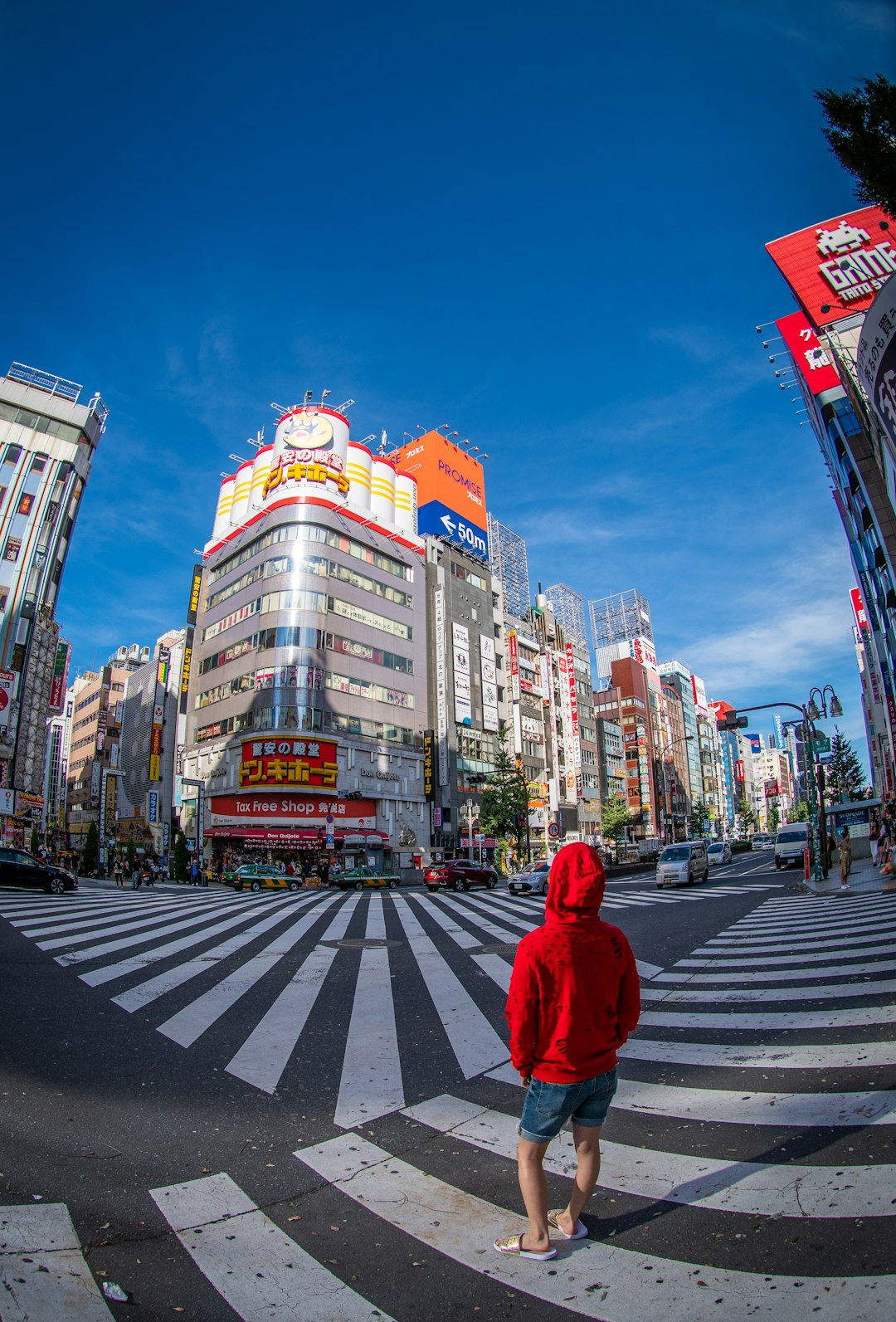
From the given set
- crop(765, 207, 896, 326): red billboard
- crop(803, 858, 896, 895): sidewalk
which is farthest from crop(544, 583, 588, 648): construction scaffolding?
crop(803, 858, 896, 895): sidewalk

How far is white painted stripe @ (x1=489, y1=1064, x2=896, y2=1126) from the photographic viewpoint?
397cm

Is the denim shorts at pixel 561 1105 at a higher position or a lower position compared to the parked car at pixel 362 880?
higher

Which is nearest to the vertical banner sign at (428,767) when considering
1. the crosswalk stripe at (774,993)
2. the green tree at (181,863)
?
the green tree at (181,863)

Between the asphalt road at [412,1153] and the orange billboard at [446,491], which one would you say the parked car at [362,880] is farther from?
the orange billboard at [446,491]

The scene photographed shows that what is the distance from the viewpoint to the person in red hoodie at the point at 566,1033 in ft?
9.62

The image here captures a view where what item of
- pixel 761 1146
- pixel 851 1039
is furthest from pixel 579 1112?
pixel 851 1039

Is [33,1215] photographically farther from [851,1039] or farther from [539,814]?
[539,814]

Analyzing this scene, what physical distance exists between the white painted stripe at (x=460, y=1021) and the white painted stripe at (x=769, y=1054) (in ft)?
3.70

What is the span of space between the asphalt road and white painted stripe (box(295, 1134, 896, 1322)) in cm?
1

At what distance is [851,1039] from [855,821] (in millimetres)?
46861

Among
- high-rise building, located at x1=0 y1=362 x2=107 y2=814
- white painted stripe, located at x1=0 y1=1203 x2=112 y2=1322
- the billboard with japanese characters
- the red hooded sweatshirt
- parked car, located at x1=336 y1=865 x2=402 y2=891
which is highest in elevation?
high-rise building, located at x1=0 y1=362 x2=107 y2=814

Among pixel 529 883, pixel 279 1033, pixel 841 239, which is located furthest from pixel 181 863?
pixel 841 239

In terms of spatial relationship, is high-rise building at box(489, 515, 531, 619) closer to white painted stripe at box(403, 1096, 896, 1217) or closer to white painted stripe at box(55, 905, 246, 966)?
white painted stripe at box(55, 905, 246, 966)

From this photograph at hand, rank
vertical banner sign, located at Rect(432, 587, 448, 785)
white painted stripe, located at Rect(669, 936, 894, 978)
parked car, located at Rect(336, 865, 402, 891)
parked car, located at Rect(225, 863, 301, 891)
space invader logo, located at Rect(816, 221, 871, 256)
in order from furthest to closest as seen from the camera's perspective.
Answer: vertical banner sign, located at Rect(432, 587, 448, 785)
space invader logo, located at Rect(816, 221, 871, 256)
parked car, located at Rect(336, 865, 402, 891)
parked car, located at Rect(225, 863, 301, 891)
white painted stripe, located at Rect(669, 936, 894, 978)
